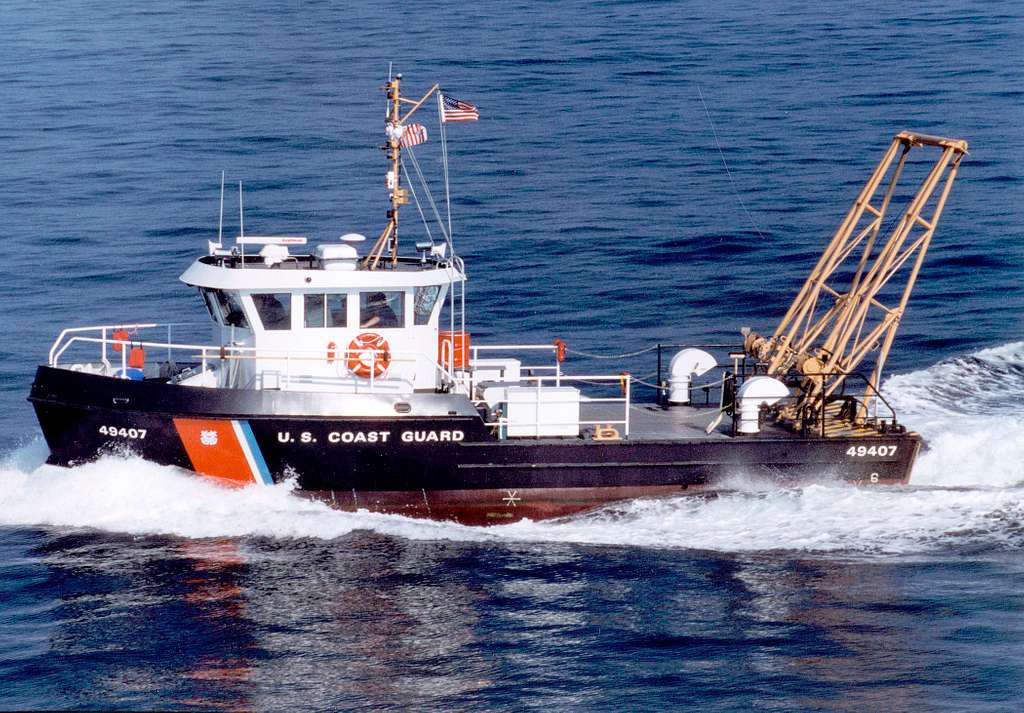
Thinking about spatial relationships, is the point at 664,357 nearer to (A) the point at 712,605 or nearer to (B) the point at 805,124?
(A) the point at 712,605

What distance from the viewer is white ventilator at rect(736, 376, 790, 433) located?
22578 millimetres

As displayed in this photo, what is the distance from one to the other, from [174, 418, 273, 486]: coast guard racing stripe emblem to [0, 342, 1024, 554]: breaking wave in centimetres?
23

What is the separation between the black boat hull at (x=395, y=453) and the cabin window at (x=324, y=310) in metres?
1.59

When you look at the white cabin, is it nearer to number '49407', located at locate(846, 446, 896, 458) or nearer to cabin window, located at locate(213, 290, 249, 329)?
cabin window, located at locate(213, 290, 249, 329)

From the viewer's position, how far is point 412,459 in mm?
21641

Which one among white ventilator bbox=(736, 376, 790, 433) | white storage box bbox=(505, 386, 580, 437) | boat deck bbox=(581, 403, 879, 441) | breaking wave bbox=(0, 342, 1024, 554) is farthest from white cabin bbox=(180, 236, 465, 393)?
white ventilator bbox=(736, 376, 790, 433)

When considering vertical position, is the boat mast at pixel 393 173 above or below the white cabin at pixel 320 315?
above

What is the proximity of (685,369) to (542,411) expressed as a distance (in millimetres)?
3957

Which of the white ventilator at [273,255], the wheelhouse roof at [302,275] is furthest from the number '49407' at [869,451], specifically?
the white ventilator at [273,255]

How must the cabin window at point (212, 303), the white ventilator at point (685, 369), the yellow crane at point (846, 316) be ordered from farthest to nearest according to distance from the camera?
1. the white ventilator at point (685, 369)
2. the yellow crane at point (846, 316)
3. the cabin window at point (212, 303)

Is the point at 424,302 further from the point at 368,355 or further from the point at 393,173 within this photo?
the point at 393,173

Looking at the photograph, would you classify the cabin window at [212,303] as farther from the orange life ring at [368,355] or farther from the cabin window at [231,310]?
the orange life ring at [368,355]

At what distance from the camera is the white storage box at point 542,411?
21906 mm

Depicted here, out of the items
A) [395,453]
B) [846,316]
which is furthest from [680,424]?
[395,453]
